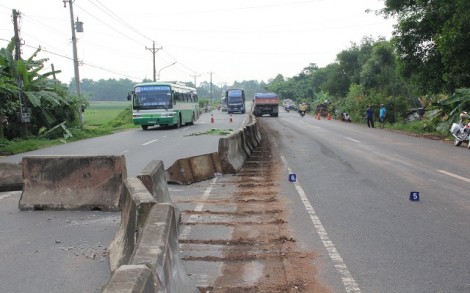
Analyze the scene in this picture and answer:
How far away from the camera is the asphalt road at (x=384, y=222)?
15.6 feet

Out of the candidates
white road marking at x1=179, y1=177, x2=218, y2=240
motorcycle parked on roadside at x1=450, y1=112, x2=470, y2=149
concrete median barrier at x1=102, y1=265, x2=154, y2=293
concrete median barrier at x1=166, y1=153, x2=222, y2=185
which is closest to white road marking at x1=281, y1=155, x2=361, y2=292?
white road marking at x1=179, y1=177, x2=218, y2=240

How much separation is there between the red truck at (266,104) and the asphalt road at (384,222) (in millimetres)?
38637

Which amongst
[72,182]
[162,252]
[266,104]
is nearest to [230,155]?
[72,182]

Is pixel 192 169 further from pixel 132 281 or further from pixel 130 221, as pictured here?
pixel 132 281

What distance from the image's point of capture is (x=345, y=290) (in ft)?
14.4

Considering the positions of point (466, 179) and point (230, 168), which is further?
point (230, 168)

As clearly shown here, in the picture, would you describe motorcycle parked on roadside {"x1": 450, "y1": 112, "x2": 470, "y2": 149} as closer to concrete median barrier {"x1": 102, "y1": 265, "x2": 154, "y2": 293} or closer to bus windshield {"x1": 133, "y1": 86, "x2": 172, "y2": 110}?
bus windshield {"x1": 133, "y1": 86, "x2": 172, "y2": 110}

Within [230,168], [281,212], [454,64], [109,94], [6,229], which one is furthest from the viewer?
[109,94]

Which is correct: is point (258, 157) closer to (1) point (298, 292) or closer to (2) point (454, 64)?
(1) point (298, 292)

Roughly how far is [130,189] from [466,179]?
8.18 metres

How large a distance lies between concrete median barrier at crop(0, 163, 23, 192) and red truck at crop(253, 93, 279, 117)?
43371 millimetres

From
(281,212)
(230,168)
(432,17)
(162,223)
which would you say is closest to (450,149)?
(432,17)

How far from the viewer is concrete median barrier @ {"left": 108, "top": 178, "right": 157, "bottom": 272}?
15.4 feet

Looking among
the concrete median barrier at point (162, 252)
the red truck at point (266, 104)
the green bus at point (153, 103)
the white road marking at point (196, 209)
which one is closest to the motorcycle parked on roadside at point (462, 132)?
the white road marking at point (196, 209)
